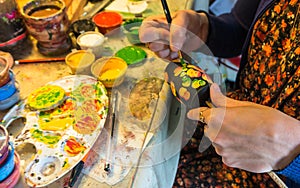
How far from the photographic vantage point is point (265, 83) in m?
0.92

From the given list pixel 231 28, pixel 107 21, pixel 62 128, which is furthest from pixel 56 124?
pixel 231 28

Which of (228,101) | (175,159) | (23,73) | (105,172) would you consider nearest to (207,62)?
(228,101)

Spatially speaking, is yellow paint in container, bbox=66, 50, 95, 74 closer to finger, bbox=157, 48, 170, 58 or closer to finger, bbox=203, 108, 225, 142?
finger, bbox=157, 48, 170, 58

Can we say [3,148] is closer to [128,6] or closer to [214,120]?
[214,120]

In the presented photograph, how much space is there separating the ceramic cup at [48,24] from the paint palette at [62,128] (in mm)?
159

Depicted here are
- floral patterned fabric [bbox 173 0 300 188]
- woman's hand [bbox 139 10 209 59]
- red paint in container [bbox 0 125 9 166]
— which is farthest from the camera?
woman's hand [bbox 139 10 209 59]

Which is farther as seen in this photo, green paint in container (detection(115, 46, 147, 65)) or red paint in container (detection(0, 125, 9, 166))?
green paint in container (detection(115, 46, 147, 65))

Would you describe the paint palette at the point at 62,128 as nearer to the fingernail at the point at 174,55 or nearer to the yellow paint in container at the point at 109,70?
the yellow paint in container at the point at 109,70

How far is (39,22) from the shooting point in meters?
0.95

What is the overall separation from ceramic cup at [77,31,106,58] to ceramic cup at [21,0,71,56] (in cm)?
6

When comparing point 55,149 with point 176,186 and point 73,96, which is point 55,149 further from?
point 176,186

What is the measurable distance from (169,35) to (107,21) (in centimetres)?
24

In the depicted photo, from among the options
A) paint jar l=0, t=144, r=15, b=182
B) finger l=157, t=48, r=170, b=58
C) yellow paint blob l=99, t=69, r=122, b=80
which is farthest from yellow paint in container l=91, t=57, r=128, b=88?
paint jar l=0, t=144, r=15, b=182

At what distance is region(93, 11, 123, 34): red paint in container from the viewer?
3.46ft
